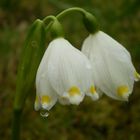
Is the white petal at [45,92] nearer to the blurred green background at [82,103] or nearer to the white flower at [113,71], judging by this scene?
the white flower at [113,71]

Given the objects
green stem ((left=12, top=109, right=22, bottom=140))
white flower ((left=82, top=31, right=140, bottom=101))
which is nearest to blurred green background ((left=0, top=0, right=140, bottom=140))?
green stem ((left=12, top=109, right=22, bottom=140))

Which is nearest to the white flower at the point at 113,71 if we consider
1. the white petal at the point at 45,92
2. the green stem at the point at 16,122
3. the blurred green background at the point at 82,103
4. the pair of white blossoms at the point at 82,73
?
the pair of white blossoms at the point at 82,73

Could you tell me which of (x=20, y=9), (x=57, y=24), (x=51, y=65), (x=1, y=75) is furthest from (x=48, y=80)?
(x=20, y=9)

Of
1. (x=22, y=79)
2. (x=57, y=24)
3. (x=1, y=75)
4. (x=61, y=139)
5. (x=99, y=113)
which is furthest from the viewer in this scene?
(x=1, y=75)

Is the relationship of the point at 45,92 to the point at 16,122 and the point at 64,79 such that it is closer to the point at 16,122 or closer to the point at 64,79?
the point at 64,79

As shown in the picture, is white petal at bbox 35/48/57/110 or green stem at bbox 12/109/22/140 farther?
green stem at bbox 12/109/22/140

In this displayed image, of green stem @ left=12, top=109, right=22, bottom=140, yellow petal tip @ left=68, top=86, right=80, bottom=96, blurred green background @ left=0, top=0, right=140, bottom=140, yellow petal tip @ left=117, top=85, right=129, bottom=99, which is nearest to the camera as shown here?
yellow petal tip @ left=68, top=86, right=80, bottom=96

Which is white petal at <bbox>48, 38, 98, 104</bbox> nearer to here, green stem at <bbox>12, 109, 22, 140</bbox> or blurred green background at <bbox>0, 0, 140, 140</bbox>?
green stem at <bbox>12, 109, 22, 140</bbox>

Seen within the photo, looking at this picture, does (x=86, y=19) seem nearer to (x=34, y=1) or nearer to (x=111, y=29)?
(x=111, y=29)
